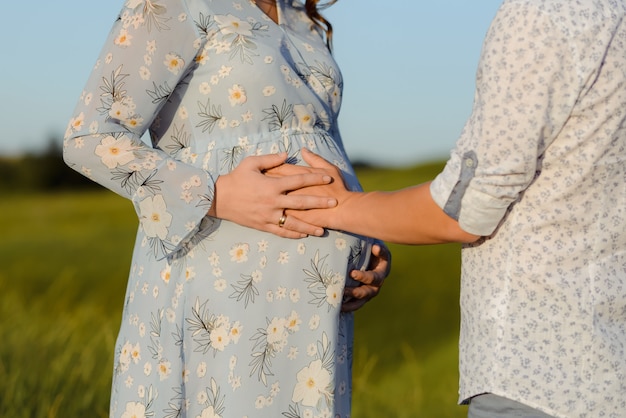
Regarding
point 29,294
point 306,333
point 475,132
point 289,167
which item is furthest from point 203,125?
point 29,294

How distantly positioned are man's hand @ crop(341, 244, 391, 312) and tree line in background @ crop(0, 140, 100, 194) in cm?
1093

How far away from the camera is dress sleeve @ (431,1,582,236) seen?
162cm

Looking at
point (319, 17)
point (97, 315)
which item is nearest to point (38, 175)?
point (97, 315)

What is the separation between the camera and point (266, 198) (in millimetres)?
2148

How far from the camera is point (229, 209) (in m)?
2.18

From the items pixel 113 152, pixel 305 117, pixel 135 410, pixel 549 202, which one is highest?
pixel 305 117

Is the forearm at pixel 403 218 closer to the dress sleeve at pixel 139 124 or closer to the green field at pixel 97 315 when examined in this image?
the dress sleeve at pixel 139 124

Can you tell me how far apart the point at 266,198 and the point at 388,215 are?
347 mm

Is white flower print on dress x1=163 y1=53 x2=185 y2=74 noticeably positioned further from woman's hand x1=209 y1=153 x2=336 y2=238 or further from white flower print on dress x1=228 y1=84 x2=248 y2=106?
woman's hand x1=209 y1=153 x2=336 y2=238

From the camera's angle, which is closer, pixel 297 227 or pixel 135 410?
pixel 297 227

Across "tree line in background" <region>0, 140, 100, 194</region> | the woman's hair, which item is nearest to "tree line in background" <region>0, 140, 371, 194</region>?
"tree line in background" <region>0, 140, 100, 194</region>

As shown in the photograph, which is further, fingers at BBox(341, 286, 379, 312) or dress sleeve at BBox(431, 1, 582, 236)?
fingers at BBox(341, 286, 379, 312)

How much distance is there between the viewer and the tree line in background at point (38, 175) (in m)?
13.0

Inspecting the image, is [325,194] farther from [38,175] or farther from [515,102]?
[38,175]
